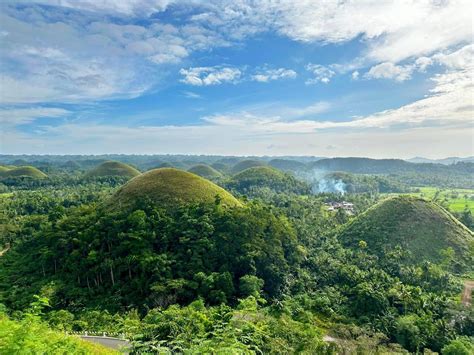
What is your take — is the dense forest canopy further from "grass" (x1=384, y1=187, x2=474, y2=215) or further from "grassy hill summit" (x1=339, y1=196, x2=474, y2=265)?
"grass" (x1=384, y1=187, x2=474, y2=215)

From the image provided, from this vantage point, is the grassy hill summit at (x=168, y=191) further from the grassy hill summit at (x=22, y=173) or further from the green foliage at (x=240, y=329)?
the grassy hill summit at (x=22, y=173)

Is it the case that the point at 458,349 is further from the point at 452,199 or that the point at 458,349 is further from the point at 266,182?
the point at 266,182

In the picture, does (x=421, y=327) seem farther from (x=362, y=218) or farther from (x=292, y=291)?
(x=362, y=218)

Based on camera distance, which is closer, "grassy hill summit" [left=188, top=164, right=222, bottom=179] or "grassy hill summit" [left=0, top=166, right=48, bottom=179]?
"grassy hill summit" [left=0, top=166, right=48, bottom=179]

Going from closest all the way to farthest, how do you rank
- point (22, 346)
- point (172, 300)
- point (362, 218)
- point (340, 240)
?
point (22, 346) → point (172, 300) → point (340, 240) → point (362, 218)

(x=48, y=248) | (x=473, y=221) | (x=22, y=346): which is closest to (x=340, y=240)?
(x=473, y=221)

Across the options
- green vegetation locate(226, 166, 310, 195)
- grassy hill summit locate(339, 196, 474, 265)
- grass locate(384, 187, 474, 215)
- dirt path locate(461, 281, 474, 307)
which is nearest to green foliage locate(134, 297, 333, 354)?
dirt path locate(461, 281, 474, 307)
